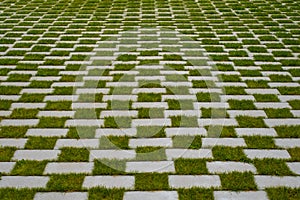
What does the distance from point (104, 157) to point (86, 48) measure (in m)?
4.09

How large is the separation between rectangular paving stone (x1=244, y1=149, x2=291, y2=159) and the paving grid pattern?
0.07 ft

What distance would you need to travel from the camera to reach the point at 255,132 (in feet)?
15.5

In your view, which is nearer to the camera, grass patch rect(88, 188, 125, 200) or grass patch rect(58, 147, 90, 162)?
grass patch rect(88, 188, 125, 200)

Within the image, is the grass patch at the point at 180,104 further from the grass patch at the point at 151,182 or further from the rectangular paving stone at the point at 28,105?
the rectangular paving stone at the point at 28,105

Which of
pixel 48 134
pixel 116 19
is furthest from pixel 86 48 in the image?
pixel 48 134

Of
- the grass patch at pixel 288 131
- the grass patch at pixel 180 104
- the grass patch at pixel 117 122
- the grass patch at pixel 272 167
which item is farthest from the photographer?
the grass patch at pixel 180 104

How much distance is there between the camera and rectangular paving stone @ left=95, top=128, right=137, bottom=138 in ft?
15.4

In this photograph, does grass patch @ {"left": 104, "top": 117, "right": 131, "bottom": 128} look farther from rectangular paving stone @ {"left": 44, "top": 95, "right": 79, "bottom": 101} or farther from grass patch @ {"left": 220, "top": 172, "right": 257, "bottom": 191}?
grass patch @ {"left": 220, "top": 172, "right": 257, "bottom": 191}

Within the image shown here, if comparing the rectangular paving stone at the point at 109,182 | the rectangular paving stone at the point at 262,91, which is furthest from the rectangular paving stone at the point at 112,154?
the rectangular paving stone at the point at 262,91

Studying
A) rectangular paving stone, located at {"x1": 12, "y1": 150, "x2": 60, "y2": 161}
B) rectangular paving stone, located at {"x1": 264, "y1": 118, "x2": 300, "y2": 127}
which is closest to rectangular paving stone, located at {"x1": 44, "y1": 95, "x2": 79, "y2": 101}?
rectangular paving stone, located at {"x1": 12, "y1": 150, "x2": 60, "y2": 161}

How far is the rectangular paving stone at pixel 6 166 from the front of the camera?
13.1 ft

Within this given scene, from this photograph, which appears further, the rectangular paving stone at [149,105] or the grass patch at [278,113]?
the rectangular paving stone at [149,105]

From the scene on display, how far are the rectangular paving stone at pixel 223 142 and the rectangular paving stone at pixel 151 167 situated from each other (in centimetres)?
60

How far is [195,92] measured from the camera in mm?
5809
